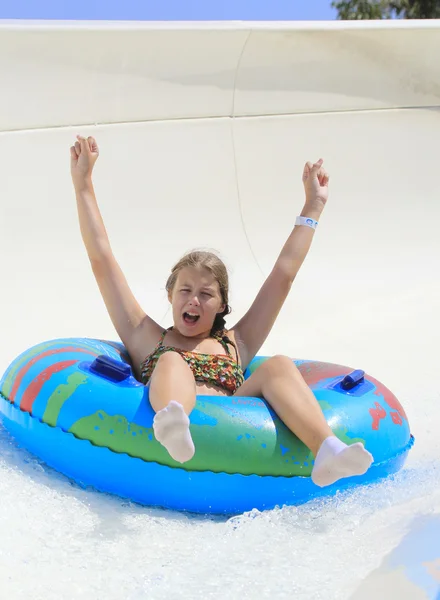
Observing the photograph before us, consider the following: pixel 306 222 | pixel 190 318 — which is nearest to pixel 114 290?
pixel 190 318

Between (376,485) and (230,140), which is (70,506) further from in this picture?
(230,140)

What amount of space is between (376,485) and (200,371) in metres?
0.57

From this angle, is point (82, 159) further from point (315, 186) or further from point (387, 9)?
point (387, 9)

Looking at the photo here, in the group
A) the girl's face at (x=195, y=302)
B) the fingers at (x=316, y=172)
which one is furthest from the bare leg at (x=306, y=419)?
the fingers at (x=316, y=172)

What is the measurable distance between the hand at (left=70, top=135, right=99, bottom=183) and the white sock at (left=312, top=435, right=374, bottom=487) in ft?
4.12

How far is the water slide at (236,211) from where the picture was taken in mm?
1959

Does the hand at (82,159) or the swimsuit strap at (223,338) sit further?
the hand at (82,159)

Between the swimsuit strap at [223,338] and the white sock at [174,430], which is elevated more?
the swimsuit strap at [223,338]

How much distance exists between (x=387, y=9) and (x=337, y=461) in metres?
23.5

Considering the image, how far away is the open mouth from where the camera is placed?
8.04ft

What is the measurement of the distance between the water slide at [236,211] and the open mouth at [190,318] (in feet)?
1.91

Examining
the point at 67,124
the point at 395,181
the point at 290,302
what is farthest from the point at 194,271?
the point at 395,181

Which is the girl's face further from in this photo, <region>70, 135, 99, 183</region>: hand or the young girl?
<region>70, 135, 99, 183</region>: hand

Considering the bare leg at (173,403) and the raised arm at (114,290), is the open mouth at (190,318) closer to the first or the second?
the raised arm at (114,290)
